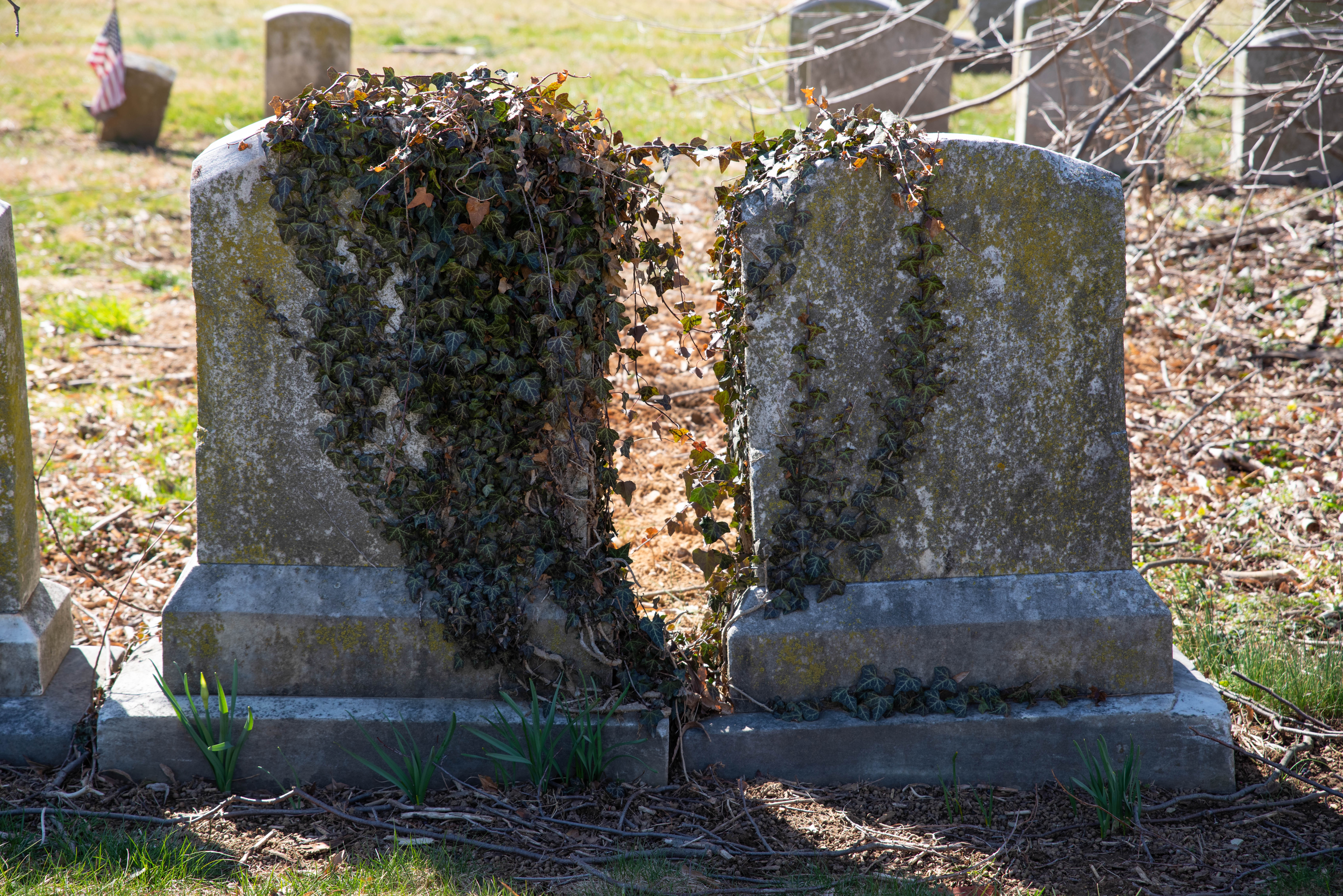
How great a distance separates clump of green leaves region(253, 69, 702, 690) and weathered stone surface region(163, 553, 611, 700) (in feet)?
0.24

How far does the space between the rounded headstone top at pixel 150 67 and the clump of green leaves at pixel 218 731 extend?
985 centimetres

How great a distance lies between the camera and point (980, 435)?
2854mm

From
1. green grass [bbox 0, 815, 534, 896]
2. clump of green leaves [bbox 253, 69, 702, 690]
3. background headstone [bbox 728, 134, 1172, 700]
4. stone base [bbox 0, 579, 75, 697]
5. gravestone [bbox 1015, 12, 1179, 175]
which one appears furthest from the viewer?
gravestone [bbox 1015, 12, 1179, 175]

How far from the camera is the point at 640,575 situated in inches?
163

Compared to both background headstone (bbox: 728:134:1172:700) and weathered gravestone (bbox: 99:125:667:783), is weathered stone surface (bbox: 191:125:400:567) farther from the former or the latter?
background headstone (bbox: 728:134:1172:700)

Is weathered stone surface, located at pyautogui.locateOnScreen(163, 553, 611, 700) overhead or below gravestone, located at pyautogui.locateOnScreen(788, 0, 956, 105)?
below

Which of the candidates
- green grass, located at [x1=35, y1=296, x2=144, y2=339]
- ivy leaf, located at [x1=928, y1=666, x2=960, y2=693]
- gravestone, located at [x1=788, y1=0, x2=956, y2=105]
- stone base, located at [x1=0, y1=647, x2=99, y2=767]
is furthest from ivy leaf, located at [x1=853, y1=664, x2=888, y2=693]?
gravestone, located at [x1=788, y1=0, x2=956, y2=105]

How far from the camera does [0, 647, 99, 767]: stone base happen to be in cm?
289

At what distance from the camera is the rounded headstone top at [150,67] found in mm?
10594

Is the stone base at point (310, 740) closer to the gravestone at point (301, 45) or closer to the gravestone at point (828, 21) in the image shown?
the gravestone at point (828, 21)

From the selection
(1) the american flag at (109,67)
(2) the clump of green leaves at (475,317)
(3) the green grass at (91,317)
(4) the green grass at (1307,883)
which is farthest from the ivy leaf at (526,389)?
(1) the american flag at (109,67)

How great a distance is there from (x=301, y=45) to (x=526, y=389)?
10.5m

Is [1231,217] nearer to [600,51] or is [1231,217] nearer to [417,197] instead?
[417,197]

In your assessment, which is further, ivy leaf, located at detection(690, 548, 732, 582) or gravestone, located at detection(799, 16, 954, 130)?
gravestone, located at detection(799, 16, 954, 130)
